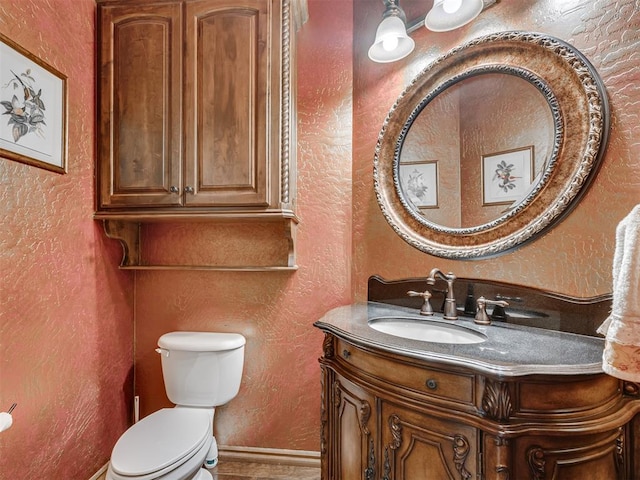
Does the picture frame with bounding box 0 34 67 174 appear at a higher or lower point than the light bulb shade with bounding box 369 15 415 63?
lower

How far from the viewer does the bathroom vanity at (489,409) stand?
2.47 ft

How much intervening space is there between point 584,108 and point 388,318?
1039 mm

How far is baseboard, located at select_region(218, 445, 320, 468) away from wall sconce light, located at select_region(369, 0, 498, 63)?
6.88 ft

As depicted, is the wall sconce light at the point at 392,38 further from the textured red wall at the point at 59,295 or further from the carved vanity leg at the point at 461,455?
the carved vanity leg at the point at 461,455

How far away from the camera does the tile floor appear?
5.23 feet

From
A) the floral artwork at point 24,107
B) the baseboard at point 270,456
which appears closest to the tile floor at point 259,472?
the baseboard at point 270,456

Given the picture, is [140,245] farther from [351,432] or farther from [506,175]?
[506,175]

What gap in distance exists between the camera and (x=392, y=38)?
1.40 metres

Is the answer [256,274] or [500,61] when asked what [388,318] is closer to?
[256,274]

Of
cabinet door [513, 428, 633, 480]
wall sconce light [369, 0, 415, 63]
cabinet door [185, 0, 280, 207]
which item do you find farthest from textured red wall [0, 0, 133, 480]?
cabinet door [513, 428, 633, 480]

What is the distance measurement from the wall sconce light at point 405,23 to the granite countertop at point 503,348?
123 cm

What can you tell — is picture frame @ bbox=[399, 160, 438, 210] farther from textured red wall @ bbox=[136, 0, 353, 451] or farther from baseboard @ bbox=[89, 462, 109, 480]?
baseboard @ bbox=[89, 462, 109, 480]

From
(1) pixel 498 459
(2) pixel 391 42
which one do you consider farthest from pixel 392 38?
(1) pixel 498 459

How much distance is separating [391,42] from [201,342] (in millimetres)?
1722
